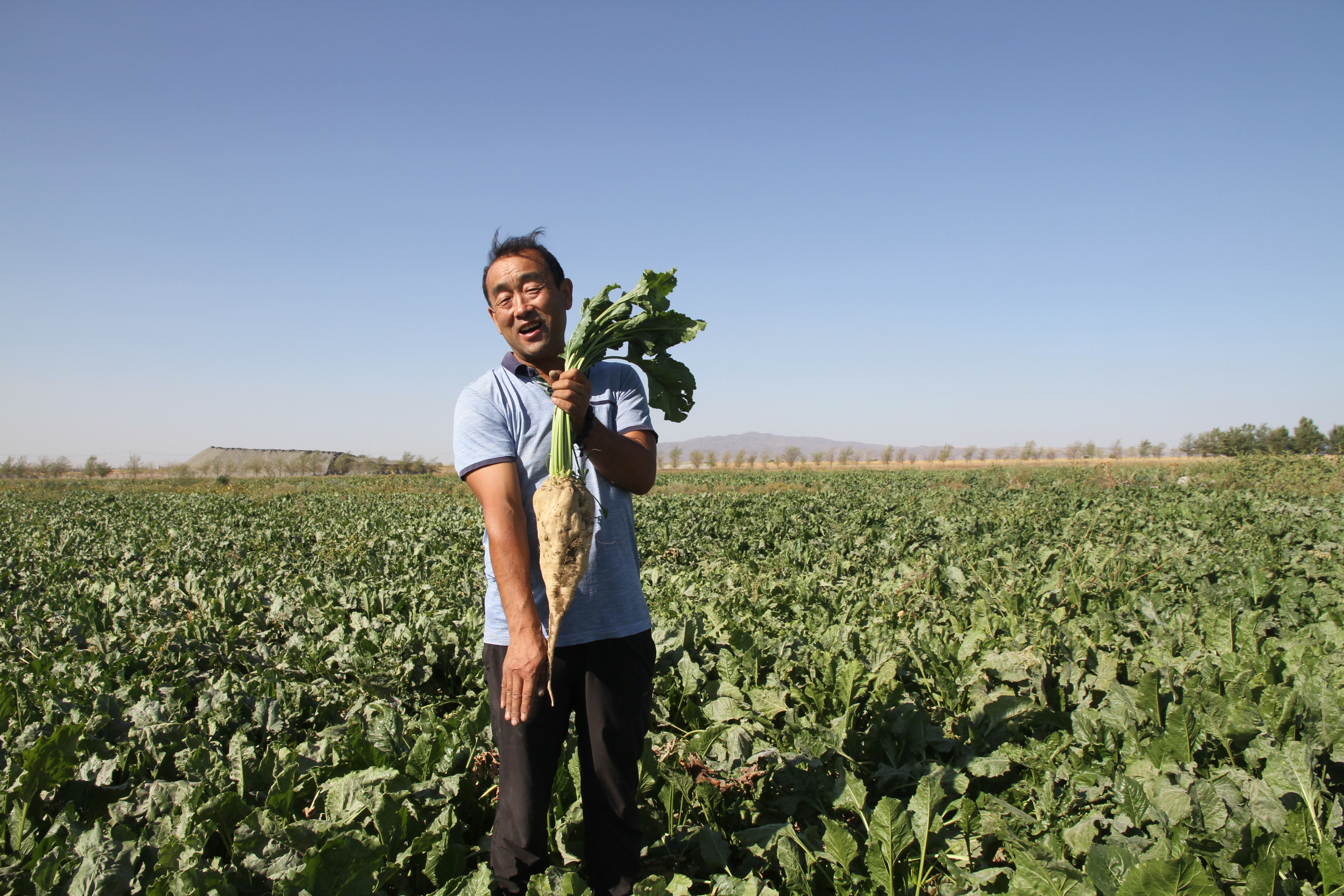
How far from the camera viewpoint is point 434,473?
180 ft

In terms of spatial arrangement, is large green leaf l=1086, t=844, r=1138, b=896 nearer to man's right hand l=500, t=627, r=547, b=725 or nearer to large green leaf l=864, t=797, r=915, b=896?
large green leaf l=864, t=797, r=915, b=896

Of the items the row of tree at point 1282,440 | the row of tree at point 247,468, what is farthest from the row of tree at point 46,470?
the row of tree at point 1282,440

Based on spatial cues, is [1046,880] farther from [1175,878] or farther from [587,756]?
[587,756]

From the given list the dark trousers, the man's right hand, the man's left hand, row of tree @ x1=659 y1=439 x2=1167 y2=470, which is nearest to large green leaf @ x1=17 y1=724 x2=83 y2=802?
the dark trousers

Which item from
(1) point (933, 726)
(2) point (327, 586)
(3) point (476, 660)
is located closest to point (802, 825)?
(1) point (933, 726)

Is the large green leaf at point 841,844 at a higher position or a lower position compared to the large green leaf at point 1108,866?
lower

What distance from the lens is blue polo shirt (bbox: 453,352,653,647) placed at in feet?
6.82

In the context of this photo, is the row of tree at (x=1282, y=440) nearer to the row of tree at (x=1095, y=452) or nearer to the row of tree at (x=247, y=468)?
the row of tree at (x=1095, y=452)

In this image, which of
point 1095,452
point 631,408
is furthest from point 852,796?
point 1095,452

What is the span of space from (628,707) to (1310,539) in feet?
30.7

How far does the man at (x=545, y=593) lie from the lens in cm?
207

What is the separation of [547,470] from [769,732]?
77.6 inches

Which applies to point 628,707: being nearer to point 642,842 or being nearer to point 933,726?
point 642,842

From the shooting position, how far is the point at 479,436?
2.06m
